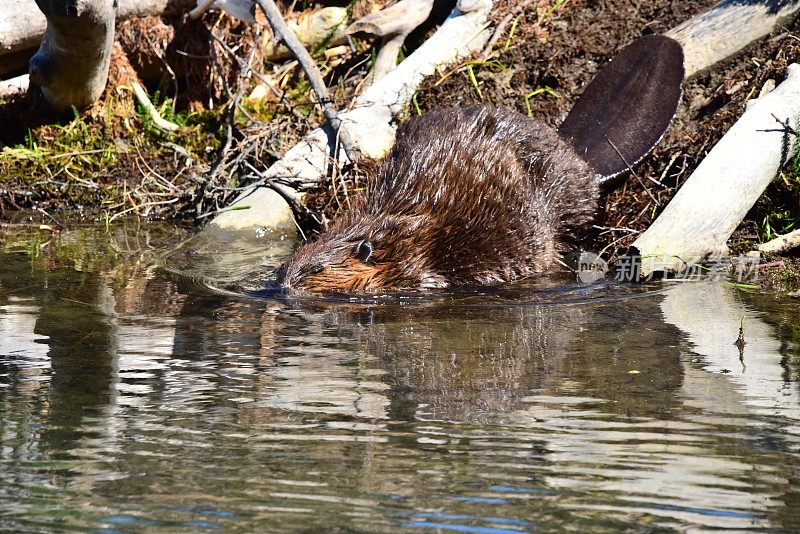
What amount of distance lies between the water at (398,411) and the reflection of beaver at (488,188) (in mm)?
321

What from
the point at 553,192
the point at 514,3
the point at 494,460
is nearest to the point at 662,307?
the point at 553,192

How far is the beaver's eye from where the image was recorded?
4.90 m

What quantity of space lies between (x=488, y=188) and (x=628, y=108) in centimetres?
96

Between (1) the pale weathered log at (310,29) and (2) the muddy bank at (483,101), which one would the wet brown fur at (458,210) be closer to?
(2) the muddy bank at (483,101)

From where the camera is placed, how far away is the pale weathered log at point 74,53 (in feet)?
19.7

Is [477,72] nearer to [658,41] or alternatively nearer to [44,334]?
[658,41]

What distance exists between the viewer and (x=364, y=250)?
16.1 feet

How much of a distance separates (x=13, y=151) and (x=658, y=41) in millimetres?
4011

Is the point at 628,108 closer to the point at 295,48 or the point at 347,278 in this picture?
the point at 347,278

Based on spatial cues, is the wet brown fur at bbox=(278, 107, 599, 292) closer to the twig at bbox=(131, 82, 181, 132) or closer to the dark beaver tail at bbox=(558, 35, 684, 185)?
the dark beaver tail at bbox=(558, 35, 684, 185)

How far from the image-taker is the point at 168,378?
3.26m

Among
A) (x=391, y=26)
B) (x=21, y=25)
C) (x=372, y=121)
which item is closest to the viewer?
(x=372, y=121)

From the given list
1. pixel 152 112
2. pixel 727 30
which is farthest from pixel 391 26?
pixel 727 30

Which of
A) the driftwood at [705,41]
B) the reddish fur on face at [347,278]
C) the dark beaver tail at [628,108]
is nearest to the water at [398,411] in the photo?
the reddish fur on face at [347,278]
